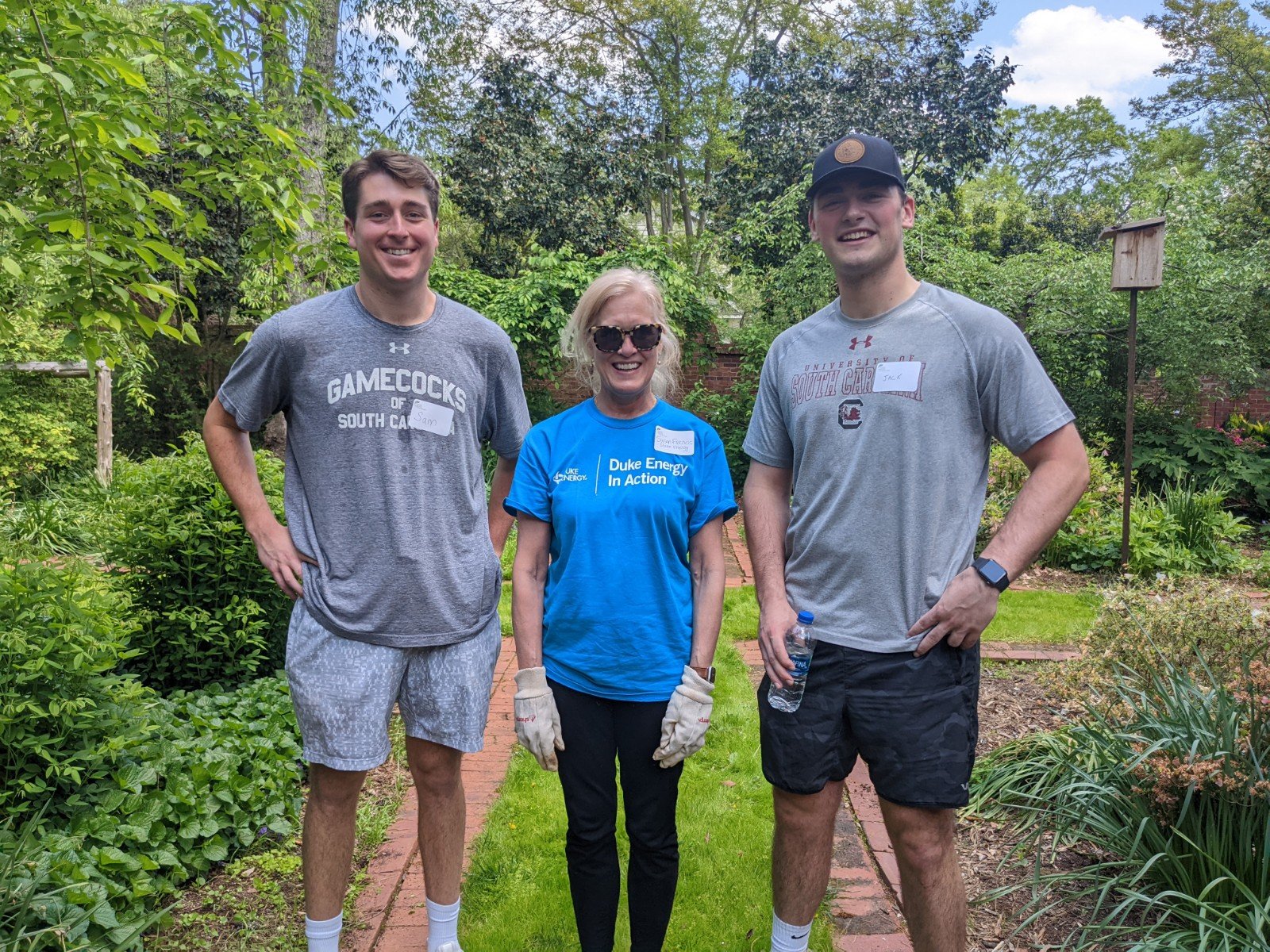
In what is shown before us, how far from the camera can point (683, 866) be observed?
3088 millimetres

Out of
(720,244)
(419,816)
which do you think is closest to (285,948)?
(419,816)

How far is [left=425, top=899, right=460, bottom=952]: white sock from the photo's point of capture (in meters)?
2.48

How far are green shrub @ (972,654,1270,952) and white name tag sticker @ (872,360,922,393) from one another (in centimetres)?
138

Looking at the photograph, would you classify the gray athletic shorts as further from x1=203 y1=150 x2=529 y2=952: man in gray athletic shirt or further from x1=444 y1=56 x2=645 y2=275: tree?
x1=444 y1=56 x2=645 y2=275: tree

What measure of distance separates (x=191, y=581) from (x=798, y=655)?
3004 mm

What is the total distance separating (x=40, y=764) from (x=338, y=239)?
2.26 meters

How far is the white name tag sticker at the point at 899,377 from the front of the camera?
2.07 metres

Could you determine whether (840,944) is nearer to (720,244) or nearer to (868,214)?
(868,214)

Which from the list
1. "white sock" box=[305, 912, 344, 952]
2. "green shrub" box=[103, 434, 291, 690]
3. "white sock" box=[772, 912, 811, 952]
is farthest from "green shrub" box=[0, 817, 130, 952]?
"white sock" box=[772, 912, 811, 952]

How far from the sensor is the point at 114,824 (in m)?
2.75

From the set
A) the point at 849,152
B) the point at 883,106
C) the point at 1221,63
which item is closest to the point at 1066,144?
the point at 1221,63

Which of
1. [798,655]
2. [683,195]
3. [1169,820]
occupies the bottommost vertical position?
[1169,820]

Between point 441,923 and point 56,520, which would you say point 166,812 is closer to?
point 441,923

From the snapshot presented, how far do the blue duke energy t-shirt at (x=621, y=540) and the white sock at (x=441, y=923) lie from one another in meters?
0.85
